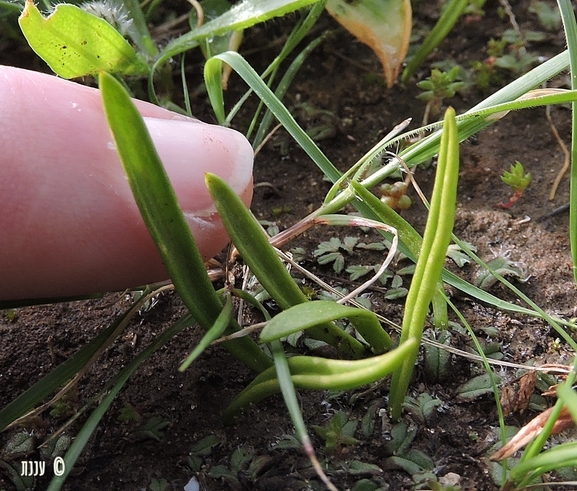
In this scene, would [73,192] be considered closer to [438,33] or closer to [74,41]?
[74,41]

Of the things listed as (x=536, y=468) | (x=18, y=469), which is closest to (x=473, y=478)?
(x=536, y=468)

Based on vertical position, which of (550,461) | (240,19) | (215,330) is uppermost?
(240,19)

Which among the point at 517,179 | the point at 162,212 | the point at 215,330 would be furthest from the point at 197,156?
the point at 517,179

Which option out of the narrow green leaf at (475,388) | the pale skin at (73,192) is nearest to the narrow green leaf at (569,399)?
the narrow green leaf at (475,388)

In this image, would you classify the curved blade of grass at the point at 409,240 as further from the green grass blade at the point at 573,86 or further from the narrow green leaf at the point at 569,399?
the narrow green leaf at the point at 569,399

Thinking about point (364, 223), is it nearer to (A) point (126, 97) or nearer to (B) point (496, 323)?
(B) point (496, 323)

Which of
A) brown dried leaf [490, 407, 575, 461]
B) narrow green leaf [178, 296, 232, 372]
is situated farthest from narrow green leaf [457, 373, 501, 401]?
narrow green leaf [178, 296, 232, 372]
